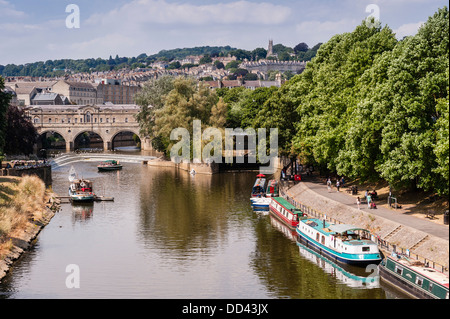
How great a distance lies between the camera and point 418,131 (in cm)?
4453

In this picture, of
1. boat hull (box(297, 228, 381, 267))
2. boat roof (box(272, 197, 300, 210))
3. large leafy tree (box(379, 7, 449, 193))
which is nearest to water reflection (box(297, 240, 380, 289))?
boat hull (box(297, 228, 381, 267))

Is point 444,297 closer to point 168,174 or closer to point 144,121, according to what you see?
point 168,174

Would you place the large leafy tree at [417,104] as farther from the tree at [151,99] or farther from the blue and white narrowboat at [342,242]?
the tree at [151,99]

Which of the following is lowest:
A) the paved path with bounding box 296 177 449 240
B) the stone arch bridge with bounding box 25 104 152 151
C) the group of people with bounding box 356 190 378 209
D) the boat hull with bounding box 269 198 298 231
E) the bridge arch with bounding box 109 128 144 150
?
the boat hull with bounding box 269 198 298 231

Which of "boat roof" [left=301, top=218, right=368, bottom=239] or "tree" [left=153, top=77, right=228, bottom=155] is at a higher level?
"tree" [left=153, top=77, right=228, bottom=155]

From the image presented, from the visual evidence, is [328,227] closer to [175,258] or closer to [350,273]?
[350,273]

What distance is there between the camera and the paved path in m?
40.2

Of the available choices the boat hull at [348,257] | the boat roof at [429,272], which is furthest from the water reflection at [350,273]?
the boat roof at [429,272]

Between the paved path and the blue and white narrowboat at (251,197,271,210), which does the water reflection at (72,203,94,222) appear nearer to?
the blue and white narrowboat at (251,197,271,210)

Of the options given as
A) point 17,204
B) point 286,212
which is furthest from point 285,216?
point 17,204

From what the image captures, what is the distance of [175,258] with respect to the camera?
44.9 meters

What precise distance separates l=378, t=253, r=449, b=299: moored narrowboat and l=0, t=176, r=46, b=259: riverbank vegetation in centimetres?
2666

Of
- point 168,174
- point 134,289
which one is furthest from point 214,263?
point 168,174

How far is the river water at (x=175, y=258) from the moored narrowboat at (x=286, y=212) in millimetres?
1050
